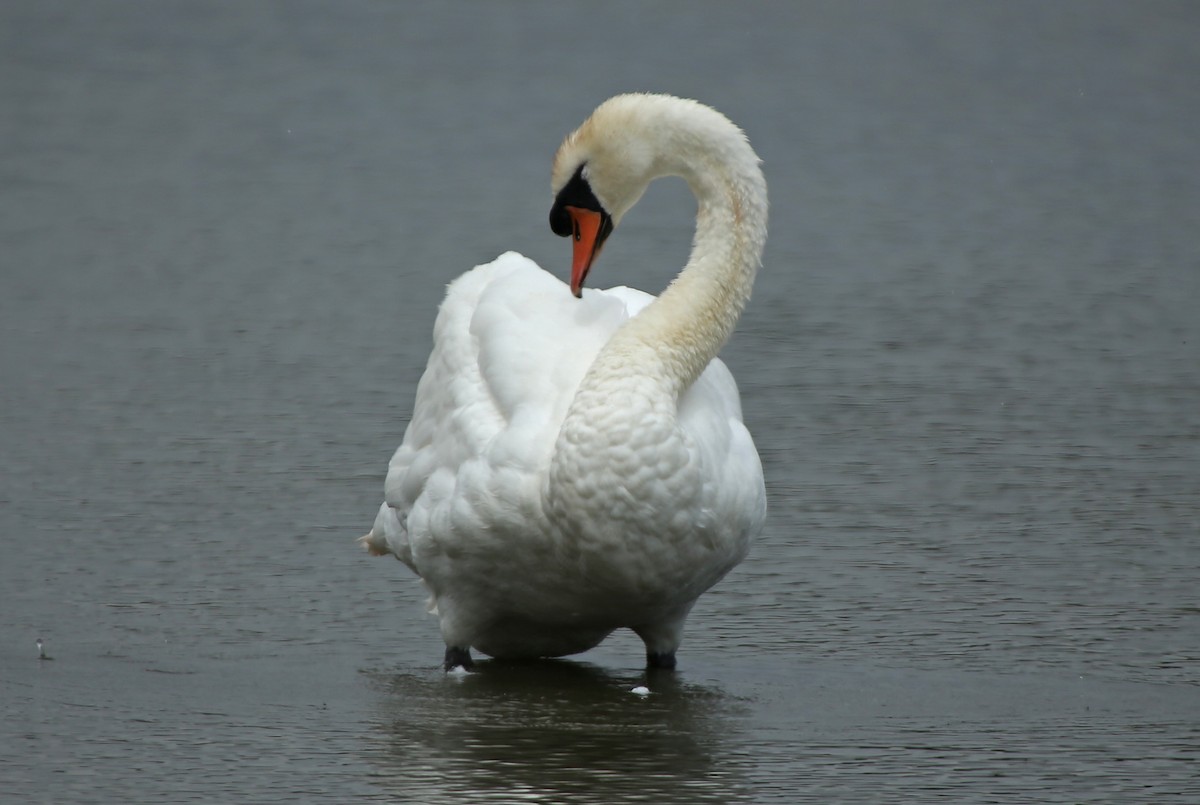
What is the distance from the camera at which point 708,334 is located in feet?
19.7

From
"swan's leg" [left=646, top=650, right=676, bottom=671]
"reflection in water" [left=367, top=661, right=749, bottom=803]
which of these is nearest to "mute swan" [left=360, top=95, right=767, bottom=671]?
"swan's leg" [left=646, top=650, right=676, bottom=671]

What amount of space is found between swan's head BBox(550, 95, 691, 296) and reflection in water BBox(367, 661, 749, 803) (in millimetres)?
1175

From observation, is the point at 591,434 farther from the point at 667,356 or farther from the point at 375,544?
the point at 375,544

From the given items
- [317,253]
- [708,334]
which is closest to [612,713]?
[708,334]

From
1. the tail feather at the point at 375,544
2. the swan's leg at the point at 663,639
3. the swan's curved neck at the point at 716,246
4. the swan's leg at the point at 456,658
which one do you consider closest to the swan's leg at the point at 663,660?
the swan's leg at the point at 663,639

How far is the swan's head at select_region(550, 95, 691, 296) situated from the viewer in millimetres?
6098

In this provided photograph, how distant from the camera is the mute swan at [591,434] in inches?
213

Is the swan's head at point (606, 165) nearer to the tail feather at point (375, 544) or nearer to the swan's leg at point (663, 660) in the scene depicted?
the tail feather at point (375, 544)

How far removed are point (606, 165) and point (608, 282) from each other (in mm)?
3982

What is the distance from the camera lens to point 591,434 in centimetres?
539

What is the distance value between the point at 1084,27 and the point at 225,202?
8052mm

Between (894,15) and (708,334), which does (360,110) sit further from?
(708,334)

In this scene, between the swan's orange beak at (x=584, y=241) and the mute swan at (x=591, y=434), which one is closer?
the mute swan at (x=591, y=434)

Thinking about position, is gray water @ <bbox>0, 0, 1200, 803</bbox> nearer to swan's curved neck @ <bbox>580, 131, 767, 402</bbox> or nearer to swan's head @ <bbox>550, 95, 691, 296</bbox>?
swan's curved neck @ <bbox>580, 131, 767, 402</bbox>
